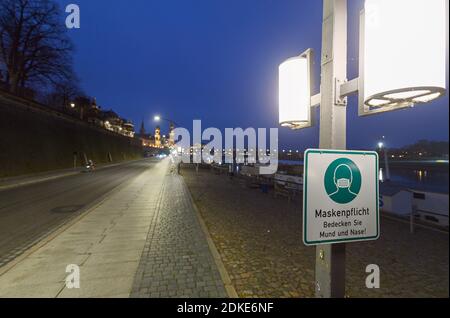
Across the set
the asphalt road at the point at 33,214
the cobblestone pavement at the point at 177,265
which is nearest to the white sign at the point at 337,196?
the cobblestone pavement at the point at 177,265

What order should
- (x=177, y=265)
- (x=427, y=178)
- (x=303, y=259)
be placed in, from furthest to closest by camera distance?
(x=427, y=178), (x=303, y=259), (x=177, y=265)

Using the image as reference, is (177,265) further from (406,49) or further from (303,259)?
(406,49)

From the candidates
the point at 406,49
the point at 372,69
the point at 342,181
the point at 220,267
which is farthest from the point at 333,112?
the point at 220,267

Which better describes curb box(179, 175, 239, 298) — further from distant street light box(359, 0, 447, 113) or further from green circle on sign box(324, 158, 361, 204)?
distant street light box(359, 0, 447, 113)

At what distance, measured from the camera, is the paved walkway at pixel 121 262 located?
422cm

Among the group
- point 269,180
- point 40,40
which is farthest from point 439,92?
point 40,40

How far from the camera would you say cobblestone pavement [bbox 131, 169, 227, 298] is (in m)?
4.18

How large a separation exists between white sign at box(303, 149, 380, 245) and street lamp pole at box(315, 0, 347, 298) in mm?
172

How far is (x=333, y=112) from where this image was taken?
2086 millimetres

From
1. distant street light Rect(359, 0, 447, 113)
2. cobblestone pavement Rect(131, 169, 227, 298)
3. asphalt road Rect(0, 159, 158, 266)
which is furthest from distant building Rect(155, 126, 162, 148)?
distant street light Rect(359, 0, 447, 113)

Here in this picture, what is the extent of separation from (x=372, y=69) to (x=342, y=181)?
796 mm
